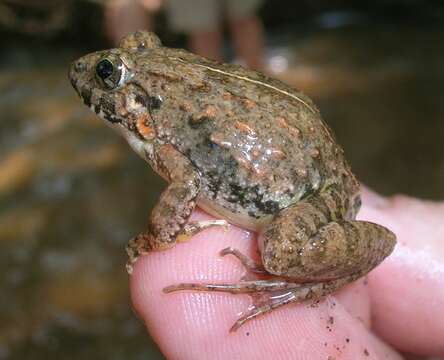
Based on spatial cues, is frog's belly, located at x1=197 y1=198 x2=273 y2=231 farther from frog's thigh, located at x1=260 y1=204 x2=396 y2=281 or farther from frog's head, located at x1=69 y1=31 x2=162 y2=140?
frog's head, located at x1=69 y1=31 x2=162 y2=140

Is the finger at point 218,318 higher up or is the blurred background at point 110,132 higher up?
the blurred background at point 110,132

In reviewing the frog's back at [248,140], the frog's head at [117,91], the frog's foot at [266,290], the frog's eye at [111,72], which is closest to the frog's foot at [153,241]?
the frog's back at [248,140]

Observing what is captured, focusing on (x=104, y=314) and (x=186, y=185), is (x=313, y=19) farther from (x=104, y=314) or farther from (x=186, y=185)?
(x=186, y=185)

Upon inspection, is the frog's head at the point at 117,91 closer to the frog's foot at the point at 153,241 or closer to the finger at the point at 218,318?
the frog's foot at the point at 153,241

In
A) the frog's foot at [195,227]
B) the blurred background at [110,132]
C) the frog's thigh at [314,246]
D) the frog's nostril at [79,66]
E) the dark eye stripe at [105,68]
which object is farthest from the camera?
the blurred background at [110,132]

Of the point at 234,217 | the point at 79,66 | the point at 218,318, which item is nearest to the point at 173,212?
the point at 234,217

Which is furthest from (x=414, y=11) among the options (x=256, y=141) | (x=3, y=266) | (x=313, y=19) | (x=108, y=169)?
(x=256, y=141)
